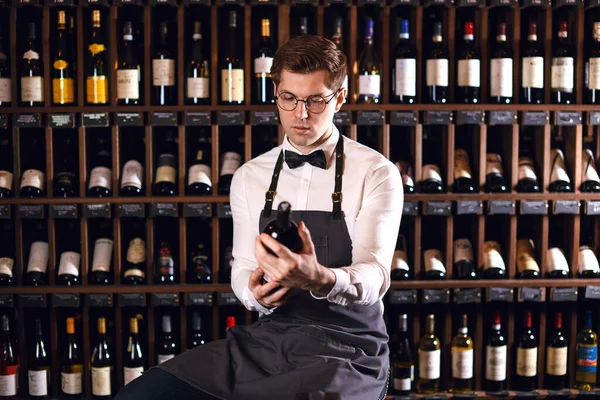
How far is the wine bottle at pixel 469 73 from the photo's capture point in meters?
2.99

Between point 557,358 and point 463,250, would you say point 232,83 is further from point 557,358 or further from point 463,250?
point 557,358

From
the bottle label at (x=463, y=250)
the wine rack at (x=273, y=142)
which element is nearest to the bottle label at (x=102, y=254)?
the wine rack at (x=273, y=142)

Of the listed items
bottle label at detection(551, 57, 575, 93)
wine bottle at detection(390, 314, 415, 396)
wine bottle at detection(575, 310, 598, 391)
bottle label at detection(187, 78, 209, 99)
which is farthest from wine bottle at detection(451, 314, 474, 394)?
bottle label at detection(187, 78, 209, 99)

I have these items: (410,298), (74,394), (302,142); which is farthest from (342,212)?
(74,394)

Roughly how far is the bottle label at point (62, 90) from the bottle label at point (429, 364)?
1.70 meters

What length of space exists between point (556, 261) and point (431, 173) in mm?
604

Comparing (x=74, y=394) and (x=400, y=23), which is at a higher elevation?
(x=400, y=23)

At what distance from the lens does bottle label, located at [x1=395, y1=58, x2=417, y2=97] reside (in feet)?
9.77

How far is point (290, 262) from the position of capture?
131 centimetres

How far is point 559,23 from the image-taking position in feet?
10.2

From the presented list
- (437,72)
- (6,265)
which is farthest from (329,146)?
(6,265)

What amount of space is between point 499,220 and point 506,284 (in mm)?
345

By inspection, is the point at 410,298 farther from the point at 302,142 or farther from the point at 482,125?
the point at 302,142

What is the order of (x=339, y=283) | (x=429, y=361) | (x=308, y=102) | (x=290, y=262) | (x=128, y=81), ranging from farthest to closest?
(x=429, y=361), (x=128, y=81), (x=308, y=102), (x=339, y=283), (x=290, y=262)
